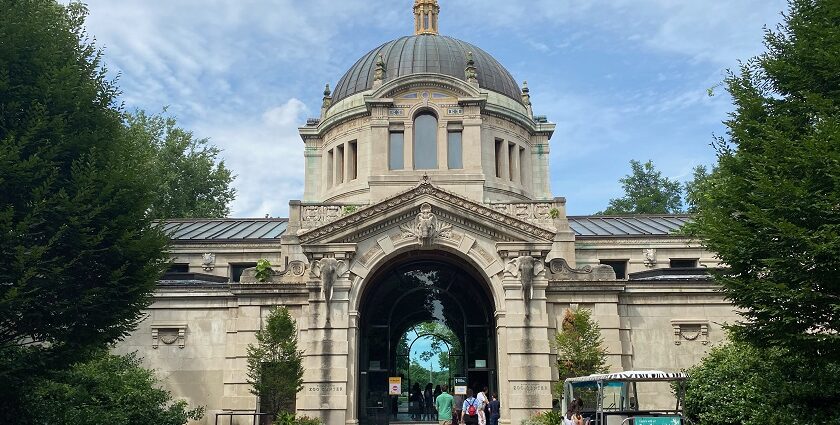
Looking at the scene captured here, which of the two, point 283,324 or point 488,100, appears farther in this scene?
point 488,100

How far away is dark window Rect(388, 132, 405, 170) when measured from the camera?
122ft

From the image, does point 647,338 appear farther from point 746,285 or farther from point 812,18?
point 812,18

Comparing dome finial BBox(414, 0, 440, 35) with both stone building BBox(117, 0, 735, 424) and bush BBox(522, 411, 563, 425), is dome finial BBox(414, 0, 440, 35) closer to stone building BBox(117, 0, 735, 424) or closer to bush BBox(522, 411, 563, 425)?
stone building BBox(117, 0, 735, 424)

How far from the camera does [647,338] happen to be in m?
30.2

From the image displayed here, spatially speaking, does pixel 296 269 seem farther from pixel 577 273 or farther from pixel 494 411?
pixel 577 273

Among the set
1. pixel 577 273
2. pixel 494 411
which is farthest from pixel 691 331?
pixel 494 411

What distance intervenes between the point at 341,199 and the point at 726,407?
23368 millimetres

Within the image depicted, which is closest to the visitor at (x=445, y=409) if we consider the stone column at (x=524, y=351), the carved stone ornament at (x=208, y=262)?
the stone column at (x=524, y=351)

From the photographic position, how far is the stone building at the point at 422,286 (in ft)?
91.5

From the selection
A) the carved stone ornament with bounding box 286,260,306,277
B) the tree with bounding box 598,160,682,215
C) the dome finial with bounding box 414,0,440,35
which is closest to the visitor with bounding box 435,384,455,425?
the carved stone ornament with bounding box 286,260,306,277

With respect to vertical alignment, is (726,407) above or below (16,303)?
below

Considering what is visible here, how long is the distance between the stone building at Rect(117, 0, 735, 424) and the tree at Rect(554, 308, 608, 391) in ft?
1.59

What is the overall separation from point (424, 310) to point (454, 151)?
8542 millimetres

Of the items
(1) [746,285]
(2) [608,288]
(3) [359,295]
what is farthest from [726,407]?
(3) [359,295]
